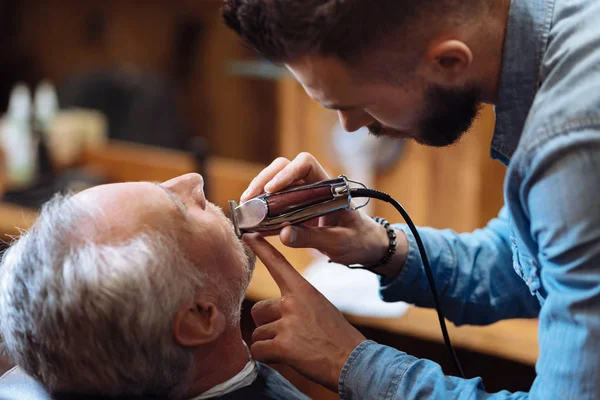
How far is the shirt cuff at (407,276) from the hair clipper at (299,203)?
217 mm

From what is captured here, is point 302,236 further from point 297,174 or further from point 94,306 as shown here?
point 94,306

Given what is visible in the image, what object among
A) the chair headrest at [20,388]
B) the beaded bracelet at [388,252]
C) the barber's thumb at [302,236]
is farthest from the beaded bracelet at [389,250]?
the chair headrest at [20,388]

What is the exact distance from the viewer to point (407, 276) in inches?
52.6

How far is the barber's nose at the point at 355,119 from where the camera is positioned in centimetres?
107

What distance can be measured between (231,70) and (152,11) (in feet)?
2.32

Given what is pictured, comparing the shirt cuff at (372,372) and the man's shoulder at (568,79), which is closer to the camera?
the man's shoulder at (568,79)

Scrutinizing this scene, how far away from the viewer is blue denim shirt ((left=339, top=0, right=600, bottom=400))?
0.83m

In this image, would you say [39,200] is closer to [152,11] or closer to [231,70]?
[231,70]

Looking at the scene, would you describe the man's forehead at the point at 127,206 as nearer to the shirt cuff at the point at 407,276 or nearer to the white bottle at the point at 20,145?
the shirt cuff at the point at 407,276

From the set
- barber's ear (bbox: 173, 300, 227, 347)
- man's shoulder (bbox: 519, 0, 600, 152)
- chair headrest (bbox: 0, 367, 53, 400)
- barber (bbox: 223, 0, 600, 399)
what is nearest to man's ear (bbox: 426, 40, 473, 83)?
barber (bbox: 223, 0, 600, 399)

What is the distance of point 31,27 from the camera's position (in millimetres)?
4578

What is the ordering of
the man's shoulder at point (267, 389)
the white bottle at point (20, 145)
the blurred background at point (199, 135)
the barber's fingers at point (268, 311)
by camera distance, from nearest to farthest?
1. the barber's fingers at point (268, 311)
2. the man's shoulder at point (267, 389)
3. the blurred background at point (199, 135)
4. the white bottle at point (20, 145)

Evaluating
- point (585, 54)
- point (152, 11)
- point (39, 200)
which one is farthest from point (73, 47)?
point (585, 54)

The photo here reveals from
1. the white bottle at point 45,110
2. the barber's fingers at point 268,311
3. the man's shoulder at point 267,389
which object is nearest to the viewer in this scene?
the barber's fingers at point 268,311
